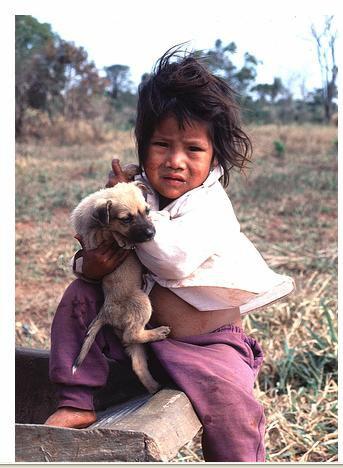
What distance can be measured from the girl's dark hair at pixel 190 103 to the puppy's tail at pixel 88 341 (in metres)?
0.55

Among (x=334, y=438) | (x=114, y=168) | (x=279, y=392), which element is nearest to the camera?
(x=114, y=168)

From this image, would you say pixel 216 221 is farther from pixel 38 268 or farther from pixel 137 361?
pixel 38 268

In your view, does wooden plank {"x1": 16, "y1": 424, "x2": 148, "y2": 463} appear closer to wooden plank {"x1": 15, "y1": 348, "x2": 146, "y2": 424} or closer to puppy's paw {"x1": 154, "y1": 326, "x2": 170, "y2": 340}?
puppy's paw {"x1": 154, "y1": 326, "x2": 170, "y2": 340}

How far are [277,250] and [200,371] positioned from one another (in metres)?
3.92

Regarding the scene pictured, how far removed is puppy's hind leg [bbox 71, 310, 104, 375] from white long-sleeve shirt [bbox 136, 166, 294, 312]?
0.61ft

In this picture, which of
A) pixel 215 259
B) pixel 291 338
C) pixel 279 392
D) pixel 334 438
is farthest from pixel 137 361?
pixel 291 338

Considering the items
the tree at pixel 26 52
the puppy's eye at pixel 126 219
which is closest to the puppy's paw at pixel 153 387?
the puppy's eye at pixel 126 219

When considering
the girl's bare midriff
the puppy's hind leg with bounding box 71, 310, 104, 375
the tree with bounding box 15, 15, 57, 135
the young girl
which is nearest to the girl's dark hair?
the young girl

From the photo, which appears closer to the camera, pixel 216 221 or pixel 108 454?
pixel 108 454

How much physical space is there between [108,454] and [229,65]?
8.77ft

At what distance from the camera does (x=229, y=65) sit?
12.3 feet

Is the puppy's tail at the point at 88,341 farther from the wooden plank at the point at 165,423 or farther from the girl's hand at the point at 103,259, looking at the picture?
the wooden plank at the point at 165,423

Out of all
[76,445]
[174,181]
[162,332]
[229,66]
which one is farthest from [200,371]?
[229,66]

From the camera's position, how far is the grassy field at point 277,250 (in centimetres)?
335
